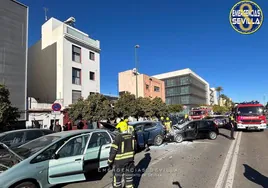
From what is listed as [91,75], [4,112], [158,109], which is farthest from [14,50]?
[158,109]

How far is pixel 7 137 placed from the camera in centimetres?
888

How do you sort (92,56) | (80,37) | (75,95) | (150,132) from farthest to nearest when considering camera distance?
(92,56), (80,37), (75,95), (150,132)

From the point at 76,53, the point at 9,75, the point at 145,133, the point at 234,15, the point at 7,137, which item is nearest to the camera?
the point at 7,137

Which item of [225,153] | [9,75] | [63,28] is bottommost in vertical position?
[225,153]

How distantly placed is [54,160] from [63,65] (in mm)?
18792

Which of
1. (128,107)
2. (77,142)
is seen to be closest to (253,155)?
(77,142)

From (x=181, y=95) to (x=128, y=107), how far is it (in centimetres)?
6052

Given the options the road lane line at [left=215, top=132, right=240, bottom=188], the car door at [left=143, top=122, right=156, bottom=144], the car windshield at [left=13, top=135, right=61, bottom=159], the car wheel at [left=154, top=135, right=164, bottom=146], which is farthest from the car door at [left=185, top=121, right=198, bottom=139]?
the car windshield at [left=13, top=135, right=61, bottom=159]

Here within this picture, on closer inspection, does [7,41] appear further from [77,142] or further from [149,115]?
[149,115]

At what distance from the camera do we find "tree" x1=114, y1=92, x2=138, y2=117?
21.5 m

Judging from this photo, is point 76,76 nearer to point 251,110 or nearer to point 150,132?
point 150,132

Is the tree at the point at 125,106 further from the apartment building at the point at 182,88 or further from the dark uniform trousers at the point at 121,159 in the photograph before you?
the apartment building at the point at 182,88

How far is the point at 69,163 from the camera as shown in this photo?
553cm

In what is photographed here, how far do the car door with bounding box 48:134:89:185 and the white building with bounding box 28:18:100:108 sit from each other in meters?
17.1
